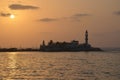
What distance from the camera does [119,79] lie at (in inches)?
1827

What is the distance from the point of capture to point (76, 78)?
4809 centimetres

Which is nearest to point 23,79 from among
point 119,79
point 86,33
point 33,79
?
point 33,79

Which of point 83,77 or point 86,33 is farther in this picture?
point 86,33

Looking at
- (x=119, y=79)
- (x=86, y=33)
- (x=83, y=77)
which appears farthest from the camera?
(x=86, y=33)

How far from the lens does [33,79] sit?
1853 inches

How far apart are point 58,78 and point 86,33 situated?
487 feet

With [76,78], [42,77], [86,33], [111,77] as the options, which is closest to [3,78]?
[42,77]

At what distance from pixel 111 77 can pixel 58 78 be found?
619 cm

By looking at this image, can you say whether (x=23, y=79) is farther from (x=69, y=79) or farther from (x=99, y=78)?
(x=99, y=78)

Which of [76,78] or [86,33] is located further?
[86,33]

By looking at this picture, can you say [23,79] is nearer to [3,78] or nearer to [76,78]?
[3,78]

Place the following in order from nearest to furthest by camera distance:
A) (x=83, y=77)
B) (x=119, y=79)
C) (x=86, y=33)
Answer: (x=119, y=79) → (x=83, y=77) → (x=86, y=33)

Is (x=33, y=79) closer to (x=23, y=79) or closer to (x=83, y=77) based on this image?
(x=23, y=79)

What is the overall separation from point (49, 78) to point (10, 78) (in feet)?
14.8
